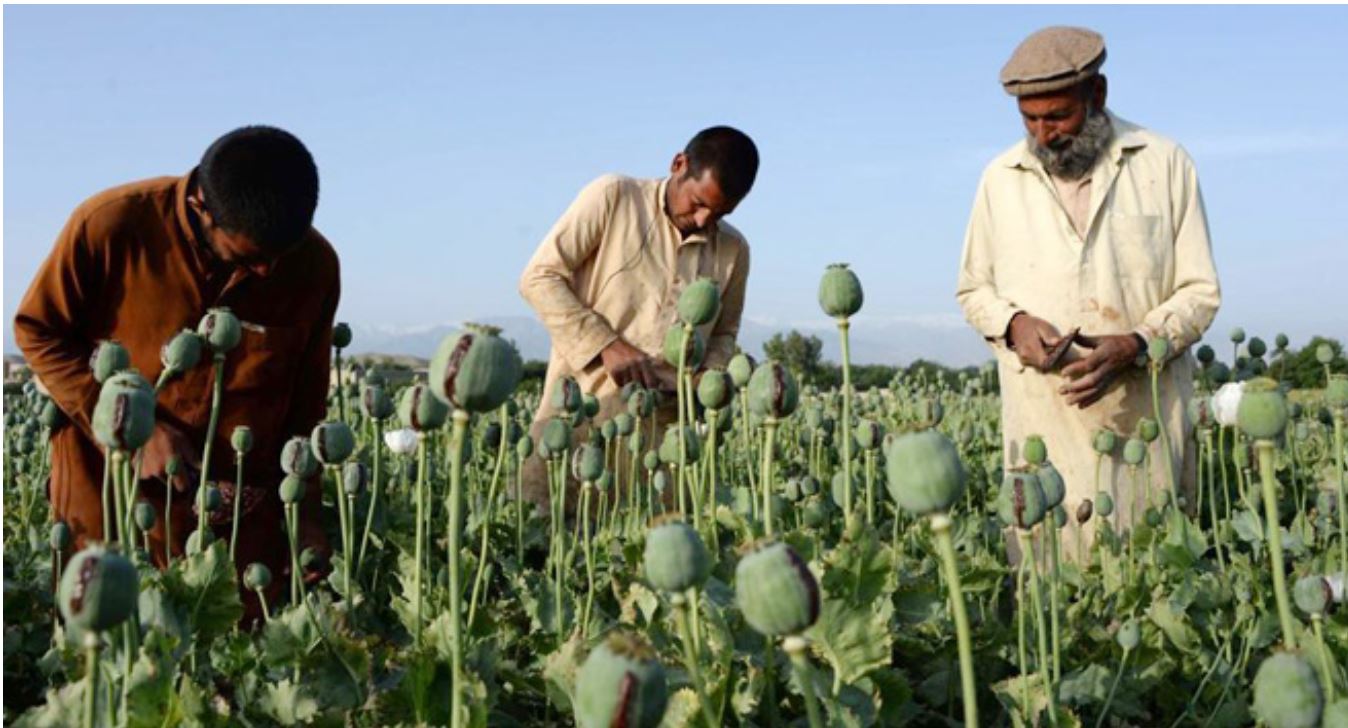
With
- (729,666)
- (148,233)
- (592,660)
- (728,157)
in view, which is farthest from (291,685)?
(728,157)

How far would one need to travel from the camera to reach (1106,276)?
4.22 metres

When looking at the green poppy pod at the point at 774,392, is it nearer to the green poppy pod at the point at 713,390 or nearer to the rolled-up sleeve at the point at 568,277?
the green poppy pod at the point at 713,390

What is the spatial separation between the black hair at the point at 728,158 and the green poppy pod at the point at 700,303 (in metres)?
1.95

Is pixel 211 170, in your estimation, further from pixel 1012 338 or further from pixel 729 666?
pixel 1012 338

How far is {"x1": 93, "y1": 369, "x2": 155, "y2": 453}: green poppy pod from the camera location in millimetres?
1697

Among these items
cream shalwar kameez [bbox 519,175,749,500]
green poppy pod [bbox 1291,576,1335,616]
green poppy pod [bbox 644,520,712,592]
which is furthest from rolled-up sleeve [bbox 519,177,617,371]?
green poppy pod [bbox 644,520,712,592]

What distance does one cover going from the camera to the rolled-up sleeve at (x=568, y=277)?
4559mm

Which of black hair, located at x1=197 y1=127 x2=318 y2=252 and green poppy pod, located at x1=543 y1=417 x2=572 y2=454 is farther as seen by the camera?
black hair, located at x1=197 y1=127 x2=318 y2=252

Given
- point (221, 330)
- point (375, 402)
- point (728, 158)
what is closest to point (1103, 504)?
point (728, 158)

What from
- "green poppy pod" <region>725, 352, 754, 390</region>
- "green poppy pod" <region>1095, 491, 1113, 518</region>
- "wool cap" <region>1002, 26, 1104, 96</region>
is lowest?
"green poppy pod" <region>1095, 491, 1113, 518</region>

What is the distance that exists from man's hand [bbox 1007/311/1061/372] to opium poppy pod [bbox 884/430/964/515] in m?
2.85

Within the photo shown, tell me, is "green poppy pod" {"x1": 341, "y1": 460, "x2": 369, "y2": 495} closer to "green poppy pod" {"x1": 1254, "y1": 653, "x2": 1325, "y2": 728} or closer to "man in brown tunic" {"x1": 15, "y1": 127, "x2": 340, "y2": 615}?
"man in brown tunic" {"x1": 15, "y1": 127, "x2": 340, "y2": 615}

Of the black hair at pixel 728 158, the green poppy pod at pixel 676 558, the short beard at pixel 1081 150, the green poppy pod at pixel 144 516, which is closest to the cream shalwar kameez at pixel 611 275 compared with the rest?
the black hair at pixel 728 158

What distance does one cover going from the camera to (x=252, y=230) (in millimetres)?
2965
